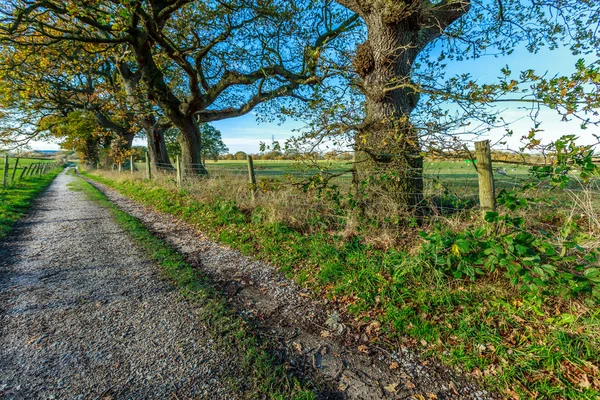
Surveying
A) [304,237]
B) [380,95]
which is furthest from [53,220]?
[380,95]

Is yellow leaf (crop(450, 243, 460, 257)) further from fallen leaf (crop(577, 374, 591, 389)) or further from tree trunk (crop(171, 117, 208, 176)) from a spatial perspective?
tree trunk (crop(171, 117, 208, 176))

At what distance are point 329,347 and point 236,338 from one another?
1003 millimetres

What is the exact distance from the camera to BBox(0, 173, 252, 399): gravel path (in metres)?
2.09

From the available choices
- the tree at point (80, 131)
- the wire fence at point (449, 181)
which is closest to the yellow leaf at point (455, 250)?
the wire fence at point (449, 181)

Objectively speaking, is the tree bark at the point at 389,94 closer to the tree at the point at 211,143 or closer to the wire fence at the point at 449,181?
the wire fence at the point at 449,181

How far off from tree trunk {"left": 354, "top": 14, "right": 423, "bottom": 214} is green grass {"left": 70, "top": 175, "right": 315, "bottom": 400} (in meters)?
3.44

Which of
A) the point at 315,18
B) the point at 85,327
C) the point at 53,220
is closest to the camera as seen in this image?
the point at 85,327

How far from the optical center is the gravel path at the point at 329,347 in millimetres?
2203

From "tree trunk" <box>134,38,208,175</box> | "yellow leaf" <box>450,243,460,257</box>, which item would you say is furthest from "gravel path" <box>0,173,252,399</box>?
"tree trunk" <box>134,38,208,175</box>

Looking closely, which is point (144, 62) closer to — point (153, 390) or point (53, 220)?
point (53, 220)

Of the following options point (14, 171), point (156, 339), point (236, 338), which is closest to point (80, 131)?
point (14, 171)

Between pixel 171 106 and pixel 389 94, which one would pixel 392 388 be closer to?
pixel 389 94

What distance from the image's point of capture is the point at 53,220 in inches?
286

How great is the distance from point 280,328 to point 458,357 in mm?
1867
